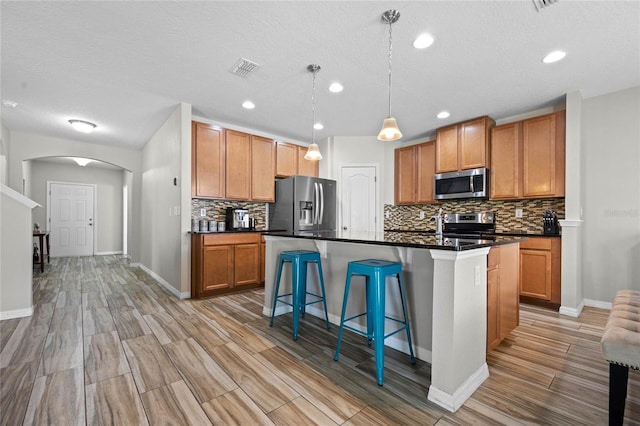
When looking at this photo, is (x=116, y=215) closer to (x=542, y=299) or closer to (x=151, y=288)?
(x=151, y=288)

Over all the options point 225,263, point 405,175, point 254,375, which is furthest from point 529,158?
point 225,263

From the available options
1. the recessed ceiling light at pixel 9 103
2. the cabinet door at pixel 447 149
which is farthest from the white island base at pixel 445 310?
the recessed ceiling light at pixel 9 103

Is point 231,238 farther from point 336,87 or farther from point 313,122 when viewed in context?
point 336,87

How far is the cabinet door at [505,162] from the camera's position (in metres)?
3.79

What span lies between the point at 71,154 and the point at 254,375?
19.3 feet

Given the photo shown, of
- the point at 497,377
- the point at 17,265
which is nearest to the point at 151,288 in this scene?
the point at 17,265

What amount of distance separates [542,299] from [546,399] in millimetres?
2215

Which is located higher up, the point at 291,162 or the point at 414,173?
the point at 291,162

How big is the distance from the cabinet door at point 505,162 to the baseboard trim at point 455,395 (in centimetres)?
293

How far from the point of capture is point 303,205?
4.73m

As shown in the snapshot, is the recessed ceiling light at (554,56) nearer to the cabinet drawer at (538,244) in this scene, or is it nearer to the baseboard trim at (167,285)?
Result: the cabinet drawer at (538,244)

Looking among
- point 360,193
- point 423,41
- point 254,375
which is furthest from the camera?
point 360,193

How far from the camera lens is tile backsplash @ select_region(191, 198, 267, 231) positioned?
4.46m

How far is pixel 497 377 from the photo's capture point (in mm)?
1888
